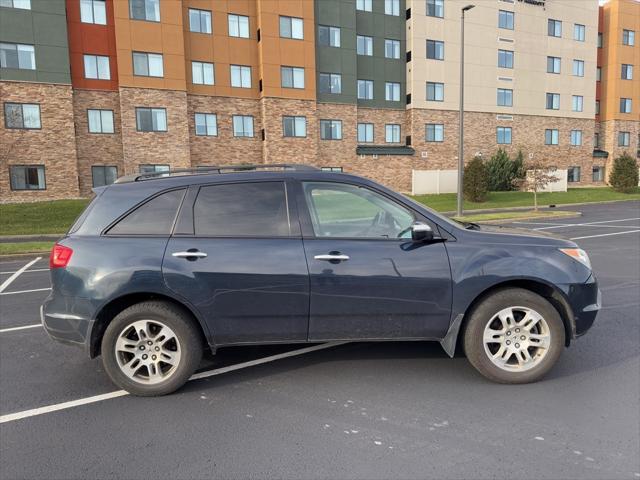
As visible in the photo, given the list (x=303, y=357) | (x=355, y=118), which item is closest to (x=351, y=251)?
(x=303, y=357)

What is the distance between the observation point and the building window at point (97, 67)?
1078 inches

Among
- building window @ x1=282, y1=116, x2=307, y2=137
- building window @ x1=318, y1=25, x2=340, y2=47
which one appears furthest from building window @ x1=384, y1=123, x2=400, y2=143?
building window @ x1=282, y1=116, x2=307, y2=137

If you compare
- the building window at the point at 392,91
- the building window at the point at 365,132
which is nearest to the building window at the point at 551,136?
the building window at the point at 392,91

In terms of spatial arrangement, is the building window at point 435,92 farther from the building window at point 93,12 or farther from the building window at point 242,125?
the building window at point 93,12

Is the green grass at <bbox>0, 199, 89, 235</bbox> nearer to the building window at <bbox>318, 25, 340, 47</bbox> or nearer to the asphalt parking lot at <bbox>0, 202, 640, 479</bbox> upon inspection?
the asphalt parking lot at <bbox>0, 202, 640, 479</bbox>

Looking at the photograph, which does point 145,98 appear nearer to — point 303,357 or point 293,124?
point 293,124

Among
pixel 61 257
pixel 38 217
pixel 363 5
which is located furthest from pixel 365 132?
pixel 61 257

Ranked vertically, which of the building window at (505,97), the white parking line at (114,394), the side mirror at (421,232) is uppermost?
the building window at (505,97)

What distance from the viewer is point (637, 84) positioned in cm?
4581

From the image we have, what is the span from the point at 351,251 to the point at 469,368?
1610 millimetres

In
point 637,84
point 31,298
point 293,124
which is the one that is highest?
point 637,84

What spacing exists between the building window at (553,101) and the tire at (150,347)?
45649 mm

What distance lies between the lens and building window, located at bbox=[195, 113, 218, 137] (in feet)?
98.9

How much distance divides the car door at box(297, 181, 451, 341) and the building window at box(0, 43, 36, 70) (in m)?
29.2
